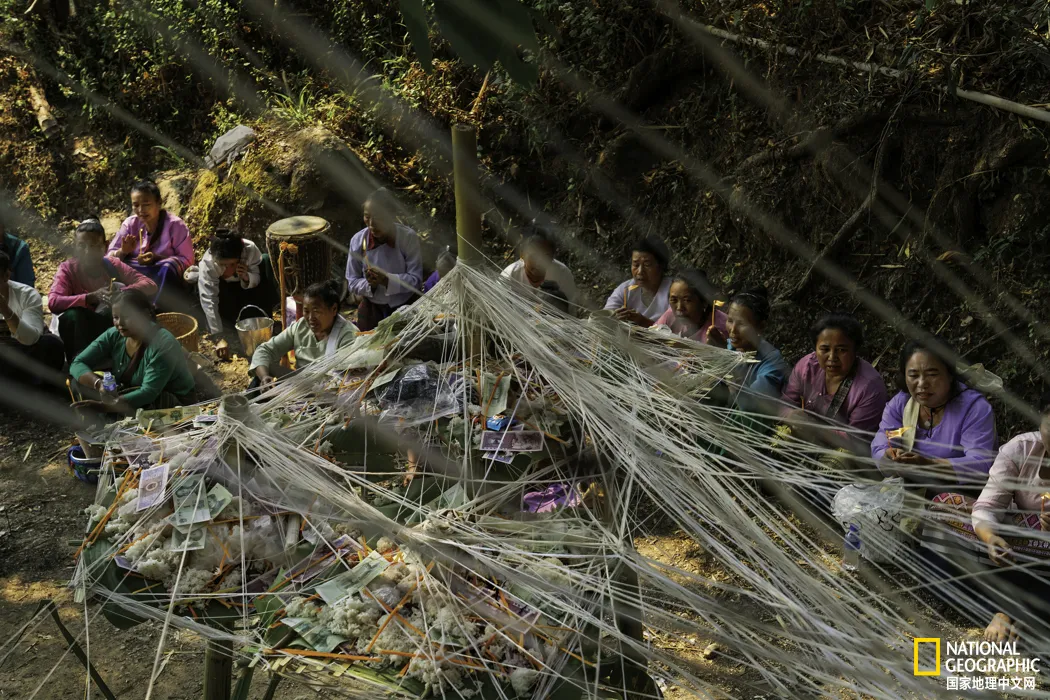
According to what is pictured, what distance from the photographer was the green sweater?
4.25m

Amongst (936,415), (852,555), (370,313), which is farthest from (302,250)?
(936,415)

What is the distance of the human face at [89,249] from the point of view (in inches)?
198

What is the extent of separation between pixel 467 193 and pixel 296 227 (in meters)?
3.59

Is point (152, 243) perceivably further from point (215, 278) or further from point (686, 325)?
point (686, 325)

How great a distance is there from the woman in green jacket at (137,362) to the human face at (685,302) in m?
2.35

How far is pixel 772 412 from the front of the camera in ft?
11.4

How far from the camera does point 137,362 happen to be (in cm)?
432

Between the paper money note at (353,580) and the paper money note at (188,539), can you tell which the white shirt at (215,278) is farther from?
the paper money note at (353,580)

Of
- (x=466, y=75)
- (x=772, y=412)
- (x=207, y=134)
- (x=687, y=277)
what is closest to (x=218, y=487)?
(x=772, y=412)

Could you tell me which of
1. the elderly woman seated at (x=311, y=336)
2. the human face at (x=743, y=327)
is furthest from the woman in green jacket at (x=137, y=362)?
the human face at (x=743, y=327)

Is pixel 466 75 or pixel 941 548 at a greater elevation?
pixel 466 75

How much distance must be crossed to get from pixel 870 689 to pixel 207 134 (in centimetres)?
751

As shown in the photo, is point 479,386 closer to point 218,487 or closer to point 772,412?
point 218,487

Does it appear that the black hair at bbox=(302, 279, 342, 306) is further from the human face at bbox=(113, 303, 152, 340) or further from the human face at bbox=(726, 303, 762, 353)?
the human face at bbox=(726, 303, 762, 353)
